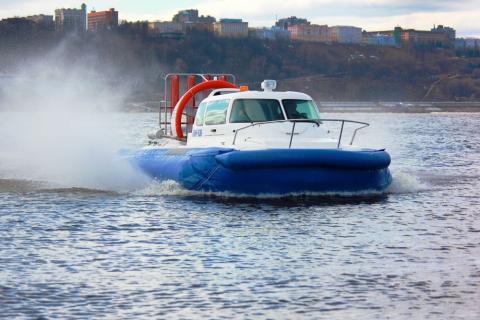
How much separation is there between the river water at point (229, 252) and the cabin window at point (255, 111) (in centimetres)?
174

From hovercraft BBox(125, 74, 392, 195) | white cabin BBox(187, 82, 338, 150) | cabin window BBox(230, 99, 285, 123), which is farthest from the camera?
cabin window BBox(230, 99, 285, 123)

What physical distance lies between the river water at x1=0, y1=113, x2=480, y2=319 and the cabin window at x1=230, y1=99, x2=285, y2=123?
68.7 inches

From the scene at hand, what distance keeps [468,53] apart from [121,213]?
181 m

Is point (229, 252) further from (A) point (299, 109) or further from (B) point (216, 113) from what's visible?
(A) point (299, 109)

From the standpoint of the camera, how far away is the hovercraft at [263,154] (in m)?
19.8

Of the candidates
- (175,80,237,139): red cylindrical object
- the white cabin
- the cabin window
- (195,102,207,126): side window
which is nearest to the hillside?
(175,80,237,139): red cylindrical object

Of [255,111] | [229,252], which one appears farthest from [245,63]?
[229,252]

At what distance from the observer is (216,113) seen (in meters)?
22.1

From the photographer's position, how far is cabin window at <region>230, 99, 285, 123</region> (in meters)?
21.6

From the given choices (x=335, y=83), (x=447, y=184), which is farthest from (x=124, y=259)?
(x=335, y=83)

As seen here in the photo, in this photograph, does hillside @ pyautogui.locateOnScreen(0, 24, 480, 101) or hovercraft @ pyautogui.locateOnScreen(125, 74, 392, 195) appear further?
hillside @ pyautogui.locateOnScreen(0, 24, 480, 101)

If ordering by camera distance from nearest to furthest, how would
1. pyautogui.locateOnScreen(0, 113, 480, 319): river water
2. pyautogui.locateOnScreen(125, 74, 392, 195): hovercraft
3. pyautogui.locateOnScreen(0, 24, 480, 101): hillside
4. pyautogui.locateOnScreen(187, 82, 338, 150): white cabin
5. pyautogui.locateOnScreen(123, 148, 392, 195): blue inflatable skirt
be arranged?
pyautogui.locateOnScreen(0, 113, 480, 319): river water < pyautogui.locateOnScreen(123, 148, 392, 195): blue inflatable skirt < pyautogui.locateOnScreen(125, 74, 392, 195): hovercraft < pyautogui.locateOnScreen(187, 82, 338, 150): white cabin < pyautogui.locateOnScreen(0, 24, 480, 101): hillside

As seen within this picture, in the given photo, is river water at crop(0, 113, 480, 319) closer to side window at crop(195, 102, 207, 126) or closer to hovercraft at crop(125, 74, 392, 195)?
hovercraft at crop(125, 74, 392, 195)

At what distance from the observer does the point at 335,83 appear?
5773 inches
